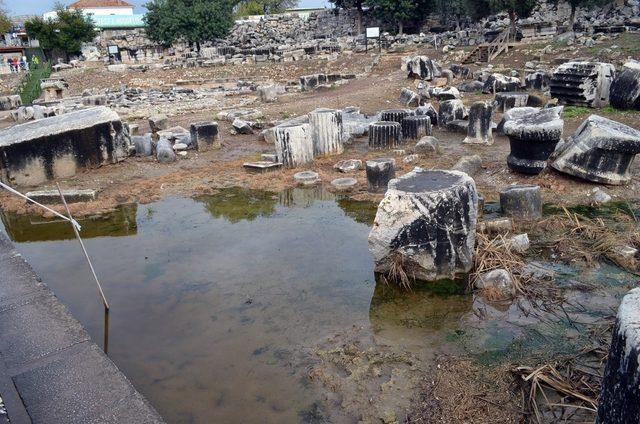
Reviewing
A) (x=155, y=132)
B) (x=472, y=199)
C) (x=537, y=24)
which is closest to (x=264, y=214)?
(x=472, y=199)

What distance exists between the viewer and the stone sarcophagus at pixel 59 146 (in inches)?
343

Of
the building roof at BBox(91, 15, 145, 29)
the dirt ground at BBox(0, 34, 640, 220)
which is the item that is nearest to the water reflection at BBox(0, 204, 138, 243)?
the dirt ground at BBox(0, 34, 640, 220)

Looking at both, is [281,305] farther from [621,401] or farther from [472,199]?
[621,401]

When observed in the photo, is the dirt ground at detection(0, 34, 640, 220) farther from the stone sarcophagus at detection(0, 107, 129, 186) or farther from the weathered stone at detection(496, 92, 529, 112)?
the weathered stone at detection(496, 92, 529, 112)

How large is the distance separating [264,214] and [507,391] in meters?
4.36

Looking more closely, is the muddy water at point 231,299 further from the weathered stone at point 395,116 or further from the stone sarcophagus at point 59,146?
the weathered stone at point 395,116

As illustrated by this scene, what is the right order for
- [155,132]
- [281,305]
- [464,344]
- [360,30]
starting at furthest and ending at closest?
[360,30], [155,132], [281,305], [464,344]

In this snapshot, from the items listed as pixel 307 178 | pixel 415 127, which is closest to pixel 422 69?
pixel 415 127

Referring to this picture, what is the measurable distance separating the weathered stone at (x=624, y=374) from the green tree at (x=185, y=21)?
124 feet

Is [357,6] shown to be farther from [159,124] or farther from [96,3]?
[96,3]

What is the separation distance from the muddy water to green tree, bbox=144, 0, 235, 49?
104 feet

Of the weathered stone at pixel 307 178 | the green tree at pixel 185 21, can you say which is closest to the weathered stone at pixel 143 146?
the weathered stone at pixel 307 178

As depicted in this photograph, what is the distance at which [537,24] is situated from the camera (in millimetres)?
28516

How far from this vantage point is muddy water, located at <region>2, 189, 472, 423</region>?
3729 mm
